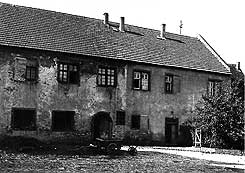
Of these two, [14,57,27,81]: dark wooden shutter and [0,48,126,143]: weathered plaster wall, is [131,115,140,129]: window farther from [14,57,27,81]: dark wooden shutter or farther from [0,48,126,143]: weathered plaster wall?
[14,57,27,81]: dark wooden shutter

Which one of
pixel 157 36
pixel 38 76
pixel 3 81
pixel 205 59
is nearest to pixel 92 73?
pixel 38 76

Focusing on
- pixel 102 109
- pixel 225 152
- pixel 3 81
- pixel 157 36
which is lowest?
pixel 225 152

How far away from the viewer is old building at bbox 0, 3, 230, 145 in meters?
24.7

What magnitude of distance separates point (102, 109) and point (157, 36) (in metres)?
10.5

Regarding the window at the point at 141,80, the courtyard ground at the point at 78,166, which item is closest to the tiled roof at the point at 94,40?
the window at the point at 141,80

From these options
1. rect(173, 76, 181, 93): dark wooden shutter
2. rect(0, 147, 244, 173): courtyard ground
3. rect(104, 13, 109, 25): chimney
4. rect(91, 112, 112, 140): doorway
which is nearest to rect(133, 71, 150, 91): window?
rect(173, 76, 181, 93): dark wooden shutter

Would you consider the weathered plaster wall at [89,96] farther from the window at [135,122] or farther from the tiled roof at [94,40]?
the tiled roof at [94,40]

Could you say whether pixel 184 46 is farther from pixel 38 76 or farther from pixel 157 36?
pixel 38 76

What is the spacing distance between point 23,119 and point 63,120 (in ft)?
9.13

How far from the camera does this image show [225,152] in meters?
24.5

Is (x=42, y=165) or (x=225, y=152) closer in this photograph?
(x=42, y=165)

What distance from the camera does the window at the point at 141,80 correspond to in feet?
96.7

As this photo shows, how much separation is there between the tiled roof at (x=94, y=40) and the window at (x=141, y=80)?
3.42 ft

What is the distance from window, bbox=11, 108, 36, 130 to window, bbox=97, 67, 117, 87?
17.9 feet
